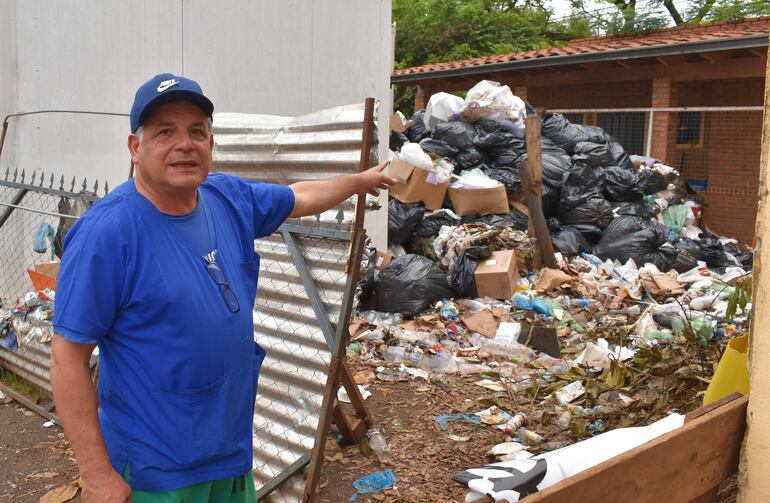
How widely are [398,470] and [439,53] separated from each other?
19314 mm

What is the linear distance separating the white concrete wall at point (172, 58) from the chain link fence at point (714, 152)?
19.2 ft

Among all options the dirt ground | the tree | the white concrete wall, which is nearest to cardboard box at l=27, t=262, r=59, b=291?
the dirt ground

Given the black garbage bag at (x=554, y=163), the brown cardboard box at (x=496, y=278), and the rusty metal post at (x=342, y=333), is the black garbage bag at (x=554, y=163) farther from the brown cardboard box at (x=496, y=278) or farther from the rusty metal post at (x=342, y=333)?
the rusty metal post at (x=342, y=333)

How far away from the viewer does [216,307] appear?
1834 millimetres

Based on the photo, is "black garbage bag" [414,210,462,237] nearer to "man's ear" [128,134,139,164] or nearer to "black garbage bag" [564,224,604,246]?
"black garbage bag" [564,224,604,246]

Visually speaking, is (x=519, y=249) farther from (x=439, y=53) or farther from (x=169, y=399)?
(x=439, y=53)

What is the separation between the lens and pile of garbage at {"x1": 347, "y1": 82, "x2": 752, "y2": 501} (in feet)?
13.6

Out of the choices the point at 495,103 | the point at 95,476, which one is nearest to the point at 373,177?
the point at 95,476

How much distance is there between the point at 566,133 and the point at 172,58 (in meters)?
5.45

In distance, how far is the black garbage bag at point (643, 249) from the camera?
7.76 m

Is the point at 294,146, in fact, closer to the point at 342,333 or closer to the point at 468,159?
the point at 342,333

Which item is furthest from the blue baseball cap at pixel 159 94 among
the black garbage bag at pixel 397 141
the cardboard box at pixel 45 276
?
the black garbage bag at pixel 397 141

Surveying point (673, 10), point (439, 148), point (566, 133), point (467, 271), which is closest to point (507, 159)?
point (439, 148)

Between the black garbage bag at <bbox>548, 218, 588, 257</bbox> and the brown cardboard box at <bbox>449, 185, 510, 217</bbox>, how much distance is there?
2.46ft
